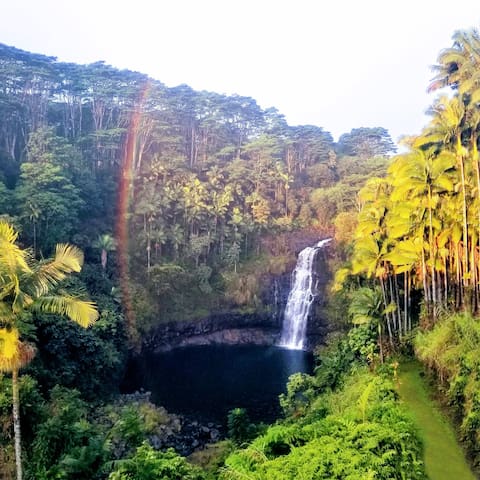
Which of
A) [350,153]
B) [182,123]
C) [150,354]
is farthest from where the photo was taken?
[350,153]

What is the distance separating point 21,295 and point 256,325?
2667 centimetres

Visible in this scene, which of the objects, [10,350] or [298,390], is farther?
[298,390]

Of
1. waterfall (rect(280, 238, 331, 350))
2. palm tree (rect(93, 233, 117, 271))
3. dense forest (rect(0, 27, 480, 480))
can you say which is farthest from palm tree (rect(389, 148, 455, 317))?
palm tree (rect(93, 233, 117, 271))

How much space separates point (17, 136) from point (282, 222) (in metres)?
21.2

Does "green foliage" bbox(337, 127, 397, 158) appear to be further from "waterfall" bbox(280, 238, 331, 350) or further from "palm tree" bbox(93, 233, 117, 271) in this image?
"palm tree" bbox(93, 233, 117, 271)

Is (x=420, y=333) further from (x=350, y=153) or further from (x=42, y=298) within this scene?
(x=350, y=153)

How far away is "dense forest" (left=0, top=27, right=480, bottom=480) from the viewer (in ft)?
30.7

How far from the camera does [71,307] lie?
9.61 metres

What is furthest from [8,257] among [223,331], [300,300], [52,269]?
[300,300]

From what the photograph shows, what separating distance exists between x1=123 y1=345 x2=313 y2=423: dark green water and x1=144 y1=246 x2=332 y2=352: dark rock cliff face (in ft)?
3.13

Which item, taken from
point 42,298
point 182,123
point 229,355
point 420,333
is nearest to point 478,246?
point 420,333

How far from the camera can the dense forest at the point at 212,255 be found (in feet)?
30.7

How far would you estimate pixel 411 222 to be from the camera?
713 inches

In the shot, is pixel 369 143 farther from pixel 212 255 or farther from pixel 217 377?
pixel 217 377
